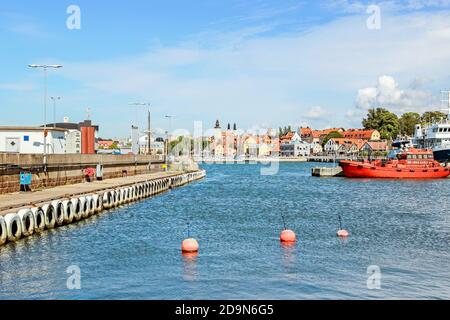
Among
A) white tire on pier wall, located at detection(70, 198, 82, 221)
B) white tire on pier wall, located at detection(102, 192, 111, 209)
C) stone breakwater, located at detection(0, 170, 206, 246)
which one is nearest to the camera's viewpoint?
stone breakwater, located at detection(0, 170, 206, 246)

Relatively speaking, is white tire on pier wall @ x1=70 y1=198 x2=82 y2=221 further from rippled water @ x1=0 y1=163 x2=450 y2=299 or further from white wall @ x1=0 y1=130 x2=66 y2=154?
white wall @ x1=0 y1=130 x2=66 y2=154

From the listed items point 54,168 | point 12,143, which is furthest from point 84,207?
point 12,143

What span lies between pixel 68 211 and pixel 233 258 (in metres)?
15.1

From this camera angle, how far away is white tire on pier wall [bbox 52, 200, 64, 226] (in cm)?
3441

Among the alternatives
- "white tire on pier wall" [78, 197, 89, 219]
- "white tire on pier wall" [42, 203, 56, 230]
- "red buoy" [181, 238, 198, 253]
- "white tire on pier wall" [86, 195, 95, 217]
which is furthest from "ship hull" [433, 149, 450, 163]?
"red buoy" [181, 238, 198, 253]

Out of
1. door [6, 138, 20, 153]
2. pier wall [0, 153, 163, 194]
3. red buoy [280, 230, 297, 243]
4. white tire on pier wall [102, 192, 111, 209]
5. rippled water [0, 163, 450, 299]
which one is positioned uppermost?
door [6, 138, 20, 153]

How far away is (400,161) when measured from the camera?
99.5 meters

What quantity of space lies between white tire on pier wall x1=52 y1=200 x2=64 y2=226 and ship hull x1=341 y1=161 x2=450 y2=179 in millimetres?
73146

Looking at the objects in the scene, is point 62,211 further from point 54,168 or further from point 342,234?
point 342,234

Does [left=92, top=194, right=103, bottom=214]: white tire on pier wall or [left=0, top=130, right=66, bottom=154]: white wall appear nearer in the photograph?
[left=92, top=194, right=103, bottom=214]: white tire on pier wall

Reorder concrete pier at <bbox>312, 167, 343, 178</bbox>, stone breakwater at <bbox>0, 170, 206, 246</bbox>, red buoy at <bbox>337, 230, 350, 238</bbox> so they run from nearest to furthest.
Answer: stone breakwater at <bbox>0, 170, 206, 246</bbox> < red buoy at <bbox>337, 230, 350, 238</bbox> < concrete pier at <bbox>312, 167, 343, 178</bbox>

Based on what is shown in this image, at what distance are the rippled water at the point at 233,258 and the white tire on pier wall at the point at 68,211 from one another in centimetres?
113

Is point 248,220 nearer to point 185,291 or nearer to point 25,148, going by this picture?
point 185,291

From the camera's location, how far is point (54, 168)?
48.4 m
